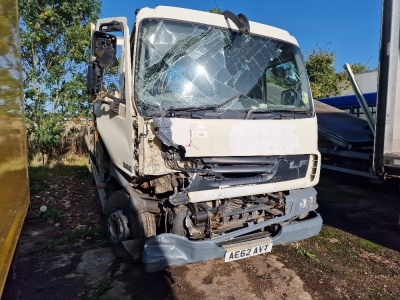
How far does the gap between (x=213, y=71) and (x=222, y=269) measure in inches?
88.2

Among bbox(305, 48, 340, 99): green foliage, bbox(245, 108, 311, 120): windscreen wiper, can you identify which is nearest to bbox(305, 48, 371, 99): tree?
bbox(305, 48, 340, 99): green foliage

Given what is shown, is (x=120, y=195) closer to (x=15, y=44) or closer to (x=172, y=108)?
(x=172, y=108)

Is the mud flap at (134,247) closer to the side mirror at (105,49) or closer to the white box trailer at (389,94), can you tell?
the side mirror at (105,49)

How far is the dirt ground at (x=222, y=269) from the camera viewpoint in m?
3.13

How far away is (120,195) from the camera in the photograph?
11.1ft

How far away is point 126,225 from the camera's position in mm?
3160

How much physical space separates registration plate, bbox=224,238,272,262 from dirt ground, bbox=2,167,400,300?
391mm

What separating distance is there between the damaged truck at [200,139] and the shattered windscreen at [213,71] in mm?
12

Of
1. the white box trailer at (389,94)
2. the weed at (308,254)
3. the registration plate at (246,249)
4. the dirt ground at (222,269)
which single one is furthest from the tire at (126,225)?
the white box trailer at (389,94)

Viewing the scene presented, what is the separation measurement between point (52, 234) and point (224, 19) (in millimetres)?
3981

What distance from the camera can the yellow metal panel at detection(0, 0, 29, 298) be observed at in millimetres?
2242

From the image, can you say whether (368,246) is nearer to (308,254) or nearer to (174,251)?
(308,254)

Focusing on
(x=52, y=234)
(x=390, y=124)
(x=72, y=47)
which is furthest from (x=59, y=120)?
(x=390, y=124)

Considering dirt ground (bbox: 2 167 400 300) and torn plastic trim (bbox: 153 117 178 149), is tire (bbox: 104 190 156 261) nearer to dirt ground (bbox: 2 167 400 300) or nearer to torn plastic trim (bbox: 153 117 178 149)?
dirt ground (bbox: 2 167 400 300)
